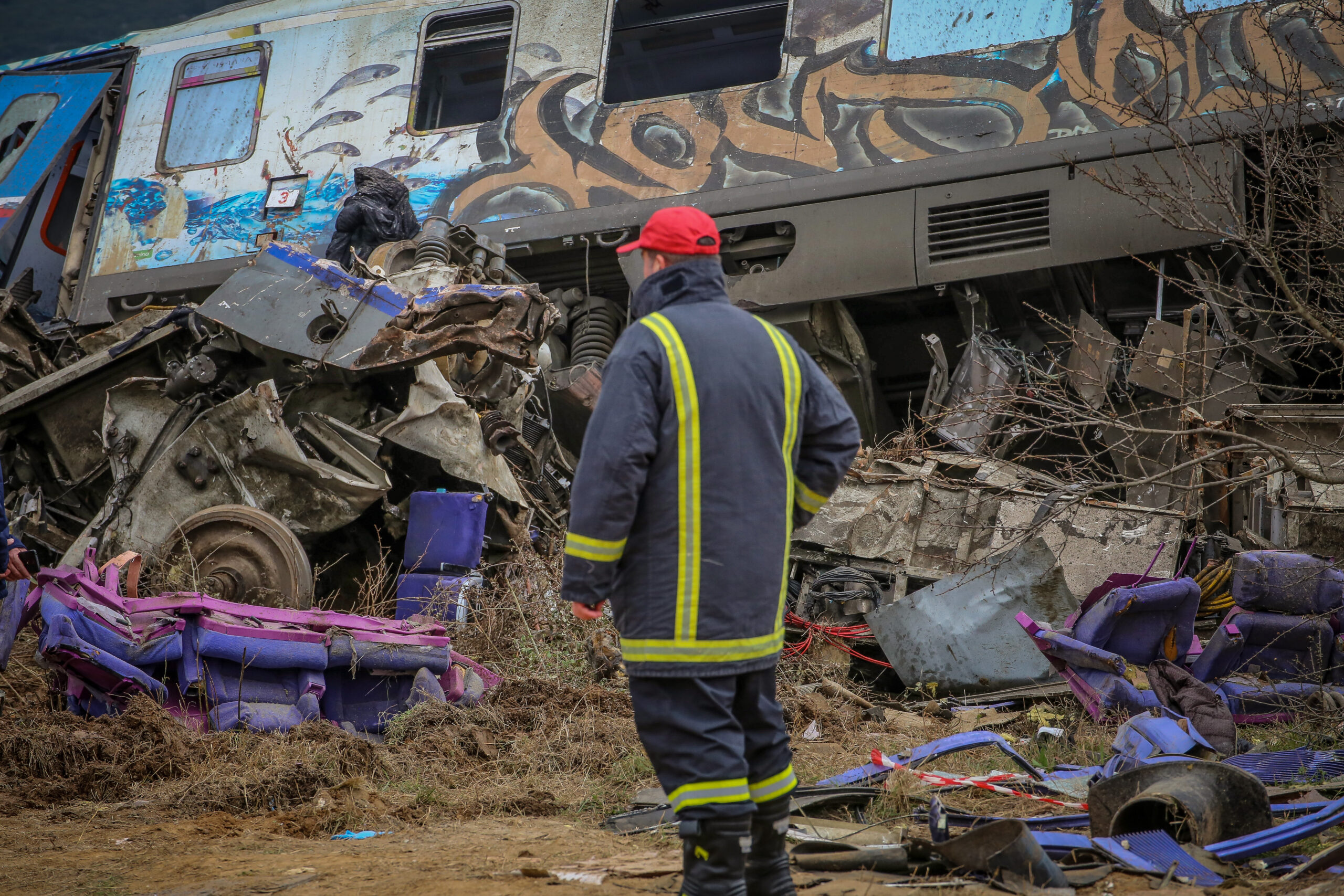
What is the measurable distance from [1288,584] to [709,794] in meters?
Result: 4.29

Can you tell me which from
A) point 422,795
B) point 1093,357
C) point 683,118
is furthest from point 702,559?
point 683,118

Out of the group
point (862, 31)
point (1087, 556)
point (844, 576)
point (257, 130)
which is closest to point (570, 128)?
point (862, 31)

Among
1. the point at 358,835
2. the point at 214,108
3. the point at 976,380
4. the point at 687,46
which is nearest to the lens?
the point at 358,835

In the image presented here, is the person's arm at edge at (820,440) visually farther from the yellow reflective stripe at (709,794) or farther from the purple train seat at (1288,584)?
the purple train seat at (1288,584)

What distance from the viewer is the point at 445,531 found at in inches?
283

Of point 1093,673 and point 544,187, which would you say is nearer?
point 1093,673

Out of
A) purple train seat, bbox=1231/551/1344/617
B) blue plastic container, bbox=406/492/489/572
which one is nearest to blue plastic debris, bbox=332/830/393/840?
blue plastic container, bbox=406/492/489/572

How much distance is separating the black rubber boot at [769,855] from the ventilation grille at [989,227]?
7.62 meters

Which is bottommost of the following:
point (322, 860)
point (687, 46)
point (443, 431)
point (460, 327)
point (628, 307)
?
point (322, 860)

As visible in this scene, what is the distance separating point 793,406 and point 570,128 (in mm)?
8748

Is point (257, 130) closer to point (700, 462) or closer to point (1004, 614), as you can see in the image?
point (1004, 614)

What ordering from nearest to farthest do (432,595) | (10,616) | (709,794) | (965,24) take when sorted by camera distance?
(709,794), (10,616), (432,595), (965,24)

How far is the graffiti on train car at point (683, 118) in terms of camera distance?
9.08m

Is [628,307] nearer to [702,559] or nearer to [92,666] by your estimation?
[92,666]
